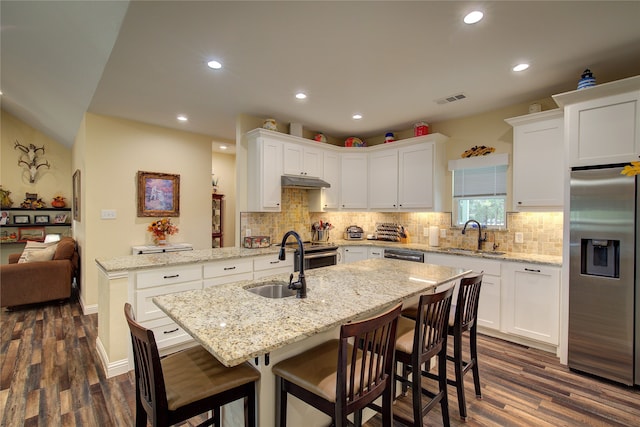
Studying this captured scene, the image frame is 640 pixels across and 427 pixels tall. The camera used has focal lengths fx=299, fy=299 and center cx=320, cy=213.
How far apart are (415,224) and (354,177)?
122 centimetres

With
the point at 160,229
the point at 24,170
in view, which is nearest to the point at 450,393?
the point at 160,229

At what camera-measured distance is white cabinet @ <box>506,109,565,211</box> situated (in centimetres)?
308

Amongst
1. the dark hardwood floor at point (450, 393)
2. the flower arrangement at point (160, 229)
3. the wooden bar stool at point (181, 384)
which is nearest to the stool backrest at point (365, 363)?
the wooden bar stool at point (181, 384)

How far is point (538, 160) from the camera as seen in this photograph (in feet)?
10.6

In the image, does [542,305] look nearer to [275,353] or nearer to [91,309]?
[275,353]

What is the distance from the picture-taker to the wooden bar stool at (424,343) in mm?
1641

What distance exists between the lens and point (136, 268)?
2.60m

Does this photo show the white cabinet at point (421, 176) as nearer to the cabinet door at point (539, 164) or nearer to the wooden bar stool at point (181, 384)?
the cabinet door at point (539, 164)

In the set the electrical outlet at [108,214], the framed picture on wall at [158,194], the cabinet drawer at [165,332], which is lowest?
the cabinet drawer at [165,332]

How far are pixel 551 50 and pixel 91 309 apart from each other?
19.4 feet

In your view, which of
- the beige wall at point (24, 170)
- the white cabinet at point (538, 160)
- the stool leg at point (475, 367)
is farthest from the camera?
the beige wall at point (24, 170)

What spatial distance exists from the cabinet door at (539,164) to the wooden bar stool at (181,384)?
11.0ft

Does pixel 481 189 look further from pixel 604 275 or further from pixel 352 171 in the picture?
pixel 352 171

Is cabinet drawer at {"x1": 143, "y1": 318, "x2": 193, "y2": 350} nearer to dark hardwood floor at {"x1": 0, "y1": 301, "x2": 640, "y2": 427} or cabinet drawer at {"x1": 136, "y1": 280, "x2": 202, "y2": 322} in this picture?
cabinet drawer at {"x1": 136, "y1": 280, "x2": 202, "y2": 322}
